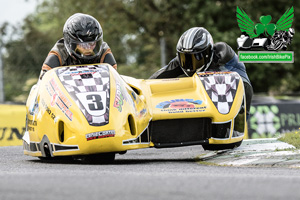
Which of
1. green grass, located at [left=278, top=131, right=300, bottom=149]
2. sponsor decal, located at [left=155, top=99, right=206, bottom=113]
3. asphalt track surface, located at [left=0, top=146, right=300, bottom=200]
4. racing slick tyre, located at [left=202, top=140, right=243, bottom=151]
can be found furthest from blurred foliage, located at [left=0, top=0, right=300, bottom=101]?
asphalt track surface, located at [left=0, top=146, right=300, bottom=200]

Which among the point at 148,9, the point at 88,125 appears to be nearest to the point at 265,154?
the point at 88,125

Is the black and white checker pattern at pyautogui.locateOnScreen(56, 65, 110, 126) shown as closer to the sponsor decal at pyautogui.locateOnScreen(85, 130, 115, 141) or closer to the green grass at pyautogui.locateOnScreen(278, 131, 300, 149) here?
the sponsor decal at pyautogui.locateOnScreen(85, 130, 115, 141)

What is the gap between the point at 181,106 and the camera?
9.21 metres

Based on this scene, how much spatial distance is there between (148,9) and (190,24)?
11.8ft

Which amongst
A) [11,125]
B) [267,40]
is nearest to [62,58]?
[11,125]

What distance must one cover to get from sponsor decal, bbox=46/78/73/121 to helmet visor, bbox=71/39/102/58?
765 millimetres

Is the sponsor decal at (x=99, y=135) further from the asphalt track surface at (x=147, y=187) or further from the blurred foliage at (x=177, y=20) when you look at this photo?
the blurred foliage at (x=177, y=20)

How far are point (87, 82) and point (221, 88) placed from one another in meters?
2.04

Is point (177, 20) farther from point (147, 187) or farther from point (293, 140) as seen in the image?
point (147, 187)

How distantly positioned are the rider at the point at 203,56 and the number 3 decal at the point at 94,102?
2.34m

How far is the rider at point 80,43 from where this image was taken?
9391mm

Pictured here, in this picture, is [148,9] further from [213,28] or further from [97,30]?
[97,30]

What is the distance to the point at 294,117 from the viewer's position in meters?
17.3

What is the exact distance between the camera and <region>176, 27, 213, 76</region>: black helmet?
33.9 ft
